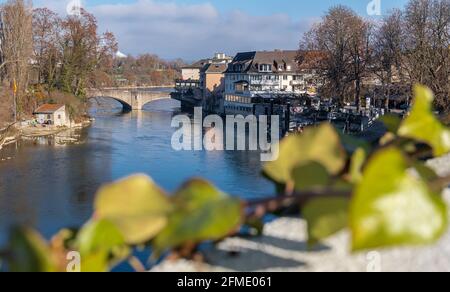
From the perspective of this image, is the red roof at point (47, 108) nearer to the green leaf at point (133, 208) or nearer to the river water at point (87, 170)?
the river water at point (87, 170)

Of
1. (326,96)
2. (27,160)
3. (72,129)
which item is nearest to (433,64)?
(326,96)

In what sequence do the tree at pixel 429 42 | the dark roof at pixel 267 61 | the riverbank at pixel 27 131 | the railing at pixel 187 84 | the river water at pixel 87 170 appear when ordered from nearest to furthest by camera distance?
the river water at pixel 87 170
the tree at pixel 429 42
the riverbank at pixel 27 131
the dark roof at pixel 267 61
the railing at pixel 187 84

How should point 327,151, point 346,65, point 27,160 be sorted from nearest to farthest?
point 327,151, point 27,160, point 346,65

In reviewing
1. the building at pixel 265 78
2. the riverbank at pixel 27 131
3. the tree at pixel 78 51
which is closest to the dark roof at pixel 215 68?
the building at pixel 265 78

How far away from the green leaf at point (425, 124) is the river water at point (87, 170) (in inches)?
274

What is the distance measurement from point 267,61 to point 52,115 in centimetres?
1365

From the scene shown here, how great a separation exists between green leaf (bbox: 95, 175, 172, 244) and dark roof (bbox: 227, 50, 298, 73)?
1165 inches

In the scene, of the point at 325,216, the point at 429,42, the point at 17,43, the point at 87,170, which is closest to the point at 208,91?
the point at 17,43

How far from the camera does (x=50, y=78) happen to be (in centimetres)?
2419

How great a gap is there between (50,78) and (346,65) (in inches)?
545

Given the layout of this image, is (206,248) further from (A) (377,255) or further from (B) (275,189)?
(A) (377,255)

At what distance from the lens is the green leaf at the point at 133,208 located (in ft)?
1.89

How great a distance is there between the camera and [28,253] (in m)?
0.51

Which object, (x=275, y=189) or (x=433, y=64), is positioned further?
(x=433, y=64)
